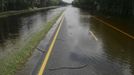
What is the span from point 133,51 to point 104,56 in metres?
2.00

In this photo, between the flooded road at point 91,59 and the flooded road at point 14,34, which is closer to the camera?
the flooded road at point 91,59

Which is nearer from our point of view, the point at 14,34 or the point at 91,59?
the point at 91,59

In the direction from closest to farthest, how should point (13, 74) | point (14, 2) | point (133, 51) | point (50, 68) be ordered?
point (13, 74) → point (50, 68) → point (133, 51) → point (14, 2)

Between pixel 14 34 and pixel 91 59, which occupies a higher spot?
pixel 91 59

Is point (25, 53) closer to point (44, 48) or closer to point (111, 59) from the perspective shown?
point (44, 48)

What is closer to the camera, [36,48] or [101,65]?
[101,65]

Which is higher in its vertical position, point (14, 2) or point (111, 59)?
point (111, 59)

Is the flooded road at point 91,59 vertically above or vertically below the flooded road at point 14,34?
above

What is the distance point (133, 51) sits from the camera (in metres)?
11.8

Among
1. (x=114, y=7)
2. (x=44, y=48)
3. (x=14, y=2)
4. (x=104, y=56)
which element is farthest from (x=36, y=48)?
(x=14, y=2)

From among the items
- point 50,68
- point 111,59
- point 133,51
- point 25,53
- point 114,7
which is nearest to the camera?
point 50,68

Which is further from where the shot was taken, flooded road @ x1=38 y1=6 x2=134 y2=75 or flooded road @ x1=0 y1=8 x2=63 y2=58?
flooded road @ x1=0 y1=8 x2=63 y2=58

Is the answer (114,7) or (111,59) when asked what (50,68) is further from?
(114,7)

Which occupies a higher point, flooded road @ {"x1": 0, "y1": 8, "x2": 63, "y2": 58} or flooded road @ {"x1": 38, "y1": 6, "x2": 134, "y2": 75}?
flooded road @ {"x1": 38, "y1": 6, "x2": 134, "y2": 75}
